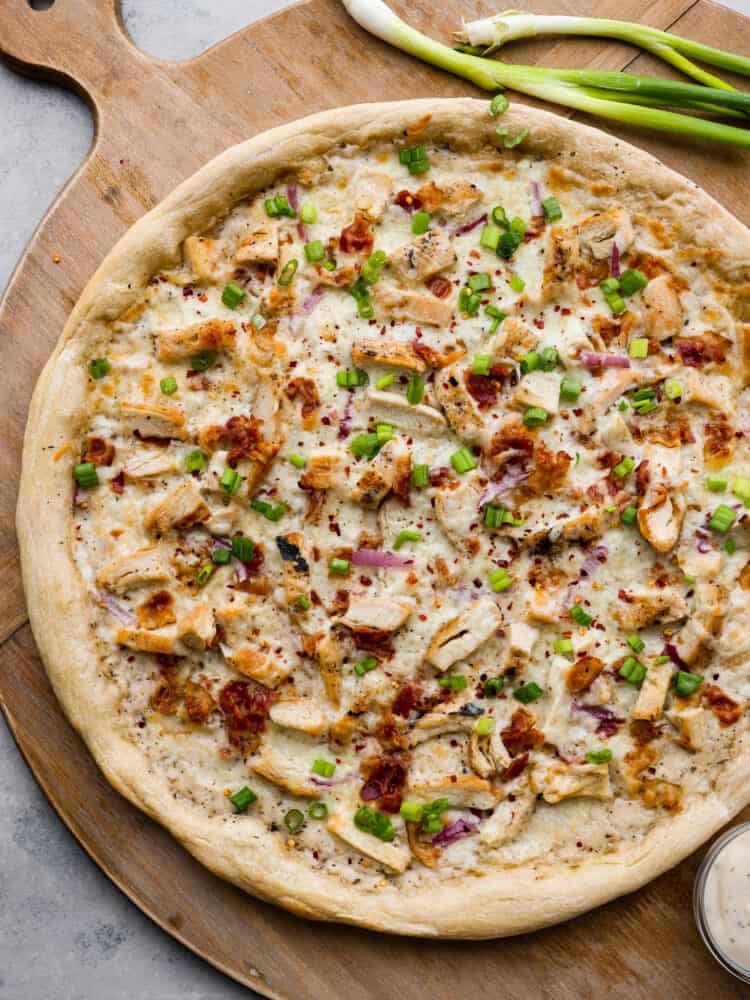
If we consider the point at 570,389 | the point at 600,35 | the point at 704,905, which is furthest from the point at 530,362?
the point at 704,905

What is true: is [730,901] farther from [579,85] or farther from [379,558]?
[579,85]

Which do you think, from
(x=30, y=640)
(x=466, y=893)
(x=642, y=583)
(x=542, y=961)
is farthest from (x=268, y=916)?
(x=642, y=583)

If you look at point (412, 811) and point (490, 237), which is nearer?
point (412, 811)

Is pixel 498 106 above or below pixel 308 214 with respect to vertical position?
above

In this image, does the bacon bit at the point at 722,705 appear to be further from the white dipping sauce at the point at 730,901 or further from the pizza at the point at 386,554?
the white dipping sauce at the point at 730,901

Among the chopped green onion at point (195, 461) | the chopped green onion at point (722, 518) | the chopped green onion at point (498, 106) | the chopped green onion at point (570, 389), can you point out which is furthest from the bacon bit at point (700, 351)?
the chopped green onion at point (195, 461)

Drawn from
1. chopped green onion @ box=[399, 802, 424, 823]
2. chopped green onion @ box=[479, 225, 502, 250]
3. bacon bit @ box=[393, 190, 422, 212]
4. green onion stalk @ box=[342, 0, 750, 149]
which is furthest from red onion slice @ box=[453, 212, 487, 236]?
chopped green onion @ box=[399, 802, 424, 823]
